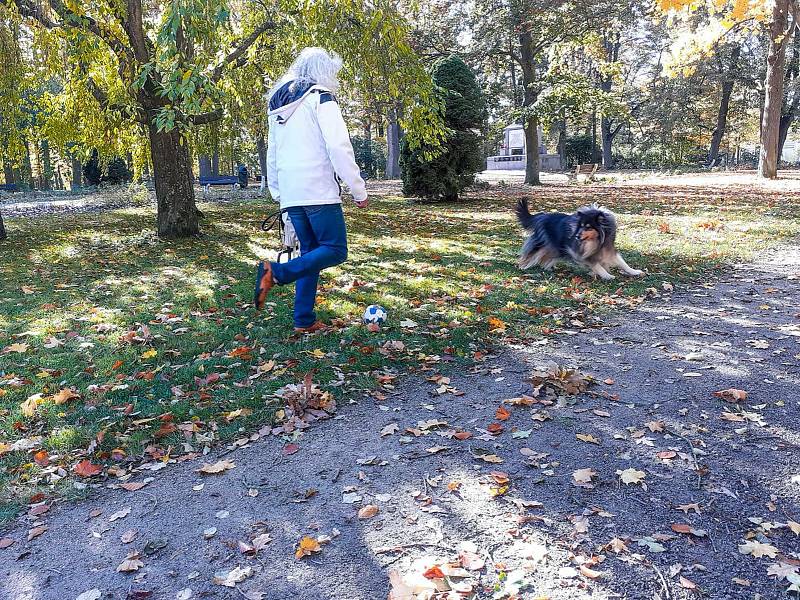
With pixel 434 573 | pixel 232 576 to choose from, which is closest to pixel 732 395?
pixel 434 573

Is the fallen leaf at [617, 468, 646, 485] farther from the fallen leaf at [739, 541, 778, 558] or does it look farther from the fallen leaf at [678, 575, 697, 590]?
the fallen leaf at [678, 575, 697, 590]

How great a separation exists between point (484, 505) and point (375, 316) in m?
2.61

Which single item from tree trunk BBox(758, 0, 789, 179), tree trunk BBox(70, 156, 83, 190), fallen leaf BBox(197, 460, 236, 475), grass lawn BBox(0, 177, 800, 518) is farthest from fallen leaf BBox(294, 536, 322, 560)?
tree trunk BBox(70, 156, 83, 190)

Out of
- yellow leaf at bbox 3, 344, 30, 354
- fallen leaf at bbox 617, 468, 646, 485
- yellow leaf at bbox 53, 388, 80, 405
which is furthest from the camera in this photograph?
yellow leaf at bbox 3, 344, 30, 354

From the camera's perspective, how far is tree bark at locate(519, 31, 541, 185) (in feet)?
63.6

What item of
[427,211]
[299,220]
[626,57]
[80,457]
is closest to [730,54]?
[626,57]

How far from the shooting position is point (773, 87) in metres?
17.9

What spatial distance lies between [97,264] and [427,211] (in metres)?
7.30

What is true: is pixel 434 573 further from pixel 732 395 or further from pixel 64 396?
pixel 64 396

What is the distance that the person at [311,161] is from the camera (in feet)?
13.1

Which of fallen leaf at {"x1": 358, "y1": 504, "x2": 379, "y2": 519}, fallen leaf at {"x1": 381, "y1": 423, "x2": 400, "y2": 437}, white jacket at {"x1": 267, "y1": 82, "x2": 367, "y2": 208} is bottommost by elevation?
fallen leaf at {"x1": 358, "y1": 504, "x2": 379, "y2": 519}

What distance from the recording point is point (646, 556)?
2170mm

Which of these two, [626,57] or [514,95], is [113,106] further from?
[626,57]

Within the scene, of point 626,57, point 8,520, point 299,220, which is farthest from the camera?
point 626,57
